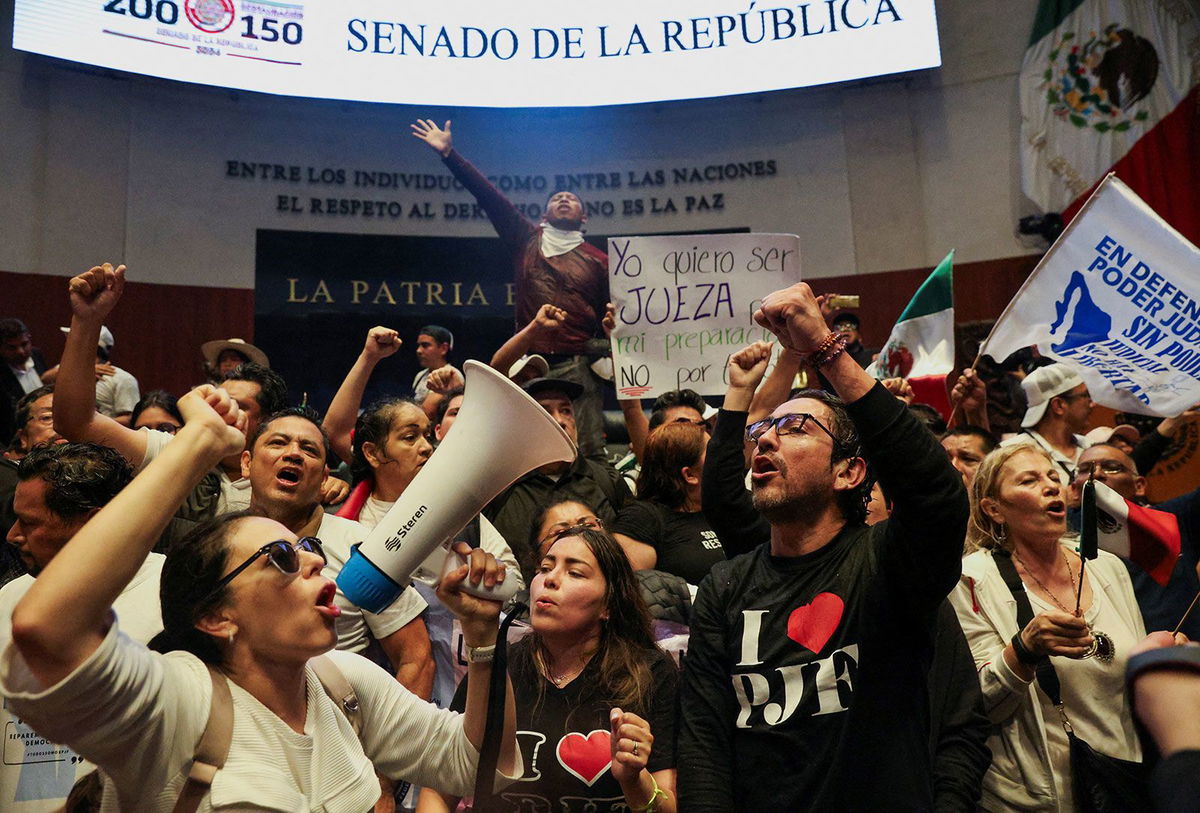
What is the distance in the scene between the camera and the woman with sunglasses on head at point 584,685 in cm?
316

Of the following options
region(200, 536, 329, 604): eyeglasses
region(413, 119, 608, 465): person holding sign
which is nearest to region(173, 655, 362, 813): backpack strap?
region(200, 536, 329, 604): eyeglasses

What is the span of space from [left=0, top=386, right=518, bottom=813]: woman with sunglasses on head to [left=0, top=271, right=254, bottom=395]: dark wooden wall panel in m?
9.35

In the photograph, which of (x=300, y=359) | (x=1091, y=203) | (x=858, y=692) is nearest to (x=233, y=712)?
(x=858, y=692)

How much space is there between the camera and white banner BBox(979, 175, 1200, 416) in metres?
4.82

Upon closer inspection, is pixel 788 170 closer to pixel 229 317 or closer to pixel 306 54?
pixel 306 54

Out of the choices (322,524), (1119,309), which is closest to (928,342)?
(1119,309)

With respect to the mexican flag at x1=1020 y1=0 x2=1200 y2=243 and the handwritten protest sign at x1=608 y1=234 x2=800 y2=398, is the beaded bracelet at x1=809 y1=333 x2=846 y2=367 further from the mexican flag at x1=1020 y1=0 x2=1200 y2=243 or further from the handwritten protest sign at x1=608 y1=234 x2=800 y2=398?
the mexican flag at x1=1020 y1=0 x2=1200 y2=243

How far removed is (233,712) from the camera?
7.49ft

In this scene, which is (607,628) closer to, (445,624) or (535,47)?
(445,624)

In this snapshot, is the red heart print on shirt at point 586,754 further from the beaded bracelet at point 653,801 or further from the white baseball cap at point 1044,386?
the white baseball cap at point 1044,386

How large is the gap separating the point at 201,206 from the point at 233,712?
10.5 m

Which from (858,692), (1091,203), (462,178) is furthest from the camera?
(462,178)

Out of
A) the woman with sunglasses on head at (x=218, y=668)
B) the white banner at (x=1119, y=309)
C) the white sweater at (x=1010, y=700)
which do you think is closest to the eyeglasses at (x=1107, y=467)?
the white banner at (x=1119, y=309)

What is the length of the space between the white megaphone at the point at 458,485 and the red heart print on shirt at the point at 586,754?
29.1 inches
